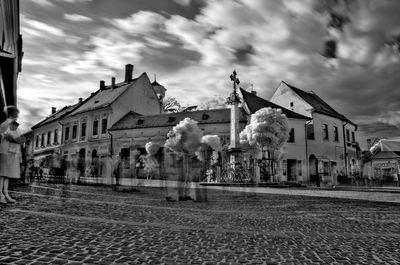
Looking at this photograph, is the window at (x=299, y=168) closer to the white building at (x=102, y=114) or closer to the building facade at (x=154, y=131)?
the building facade at (x=154, y=131)

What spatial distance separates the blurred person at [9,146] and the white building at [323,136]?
31.6m

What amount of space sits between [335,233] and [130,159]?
33173 millimetres

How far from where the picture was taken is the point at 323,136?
3784cm

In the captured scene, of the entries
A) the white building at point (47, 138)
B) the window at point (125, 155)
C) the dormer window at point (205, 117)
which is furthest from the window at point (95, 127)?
the dormer window at point (205, 117)

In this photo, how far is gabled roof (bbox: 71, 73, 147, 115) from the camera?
4065 centimetres

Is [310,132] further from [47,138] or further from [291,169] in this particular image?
[47,138]

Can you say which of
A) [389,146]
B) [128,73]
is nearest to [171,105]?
[128,73]

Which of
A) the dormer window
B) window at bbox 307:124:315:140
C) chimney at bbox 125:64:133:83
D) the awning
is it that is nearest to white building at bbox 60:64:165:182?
chimney at bbox 125:64:133:83

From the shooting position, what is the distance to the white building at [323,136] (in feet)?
119

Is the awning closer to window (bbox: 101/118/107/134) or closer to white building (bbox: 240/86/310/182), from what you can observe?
white building (bbox: 240/86/310/182)

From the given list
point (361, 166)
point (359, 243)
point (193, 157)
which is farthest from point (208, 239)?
point (361, 166)

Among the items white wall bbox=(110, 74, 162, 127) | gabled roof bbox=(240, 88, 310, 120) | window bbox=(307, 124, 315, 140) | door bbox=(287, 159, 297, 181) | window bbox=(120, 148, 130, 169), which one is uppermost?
white wall bbox=(110, 74, 162, 127)

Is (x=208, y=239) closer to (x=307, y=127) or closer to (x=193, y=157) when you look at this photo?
(x=193, y=157)

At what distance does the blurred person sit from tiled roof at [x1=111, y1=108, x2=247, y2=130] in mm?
26342
